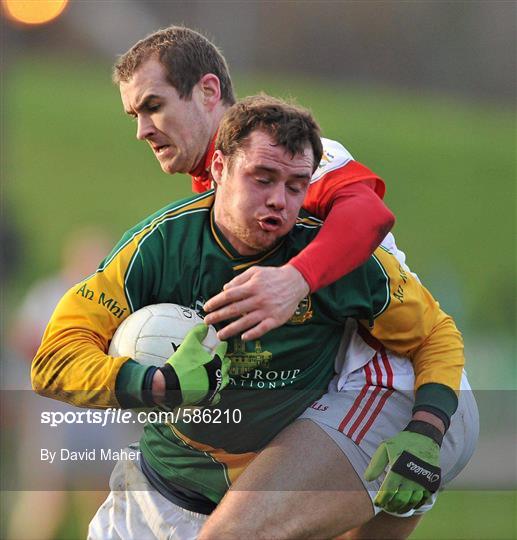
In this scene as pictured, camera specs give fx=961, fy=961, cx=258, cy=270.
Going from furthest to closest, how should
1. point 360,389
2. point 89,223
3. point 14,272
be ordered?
point 89,223, point 14,272, point 360,389

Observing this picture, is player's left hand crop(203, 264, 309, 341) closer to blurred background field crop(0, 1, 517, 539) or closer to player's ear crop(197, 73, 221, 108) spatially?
player's ear crop(197, 73, 221, 108)

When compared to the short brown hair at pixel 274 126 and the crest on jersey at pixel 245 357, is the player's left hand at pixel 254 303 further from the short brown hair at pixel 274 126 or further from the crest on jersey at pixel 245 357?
the short brown hair at pixel 274 126

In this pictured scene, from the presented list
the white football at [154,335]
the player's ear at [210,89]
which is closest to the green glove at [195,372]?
the white football at [154,335]

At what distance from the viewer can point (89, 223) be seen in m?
13.1

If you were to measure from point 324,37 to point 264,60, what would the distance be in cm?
122

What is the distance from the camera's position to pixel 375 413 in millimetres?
3062

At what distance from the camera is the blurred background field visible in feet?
42.3

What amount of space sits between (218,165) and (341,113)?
38.6ft

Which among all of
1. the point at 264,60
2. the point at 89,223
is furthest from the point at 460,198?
the point at 89,223

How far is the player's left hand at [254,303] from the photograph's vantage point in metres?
2.60

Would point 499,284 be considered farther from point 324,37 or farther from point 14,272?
point 14,272

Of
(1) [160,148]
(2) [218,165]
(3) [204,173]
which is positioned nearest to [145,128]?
(1) [160,148]

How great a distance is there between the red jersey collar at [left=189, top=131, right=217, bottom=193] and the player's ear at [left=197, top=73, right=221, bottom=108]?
16 centimetres

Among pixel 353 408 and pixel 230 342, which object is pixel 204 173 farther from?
pixel 353 408
